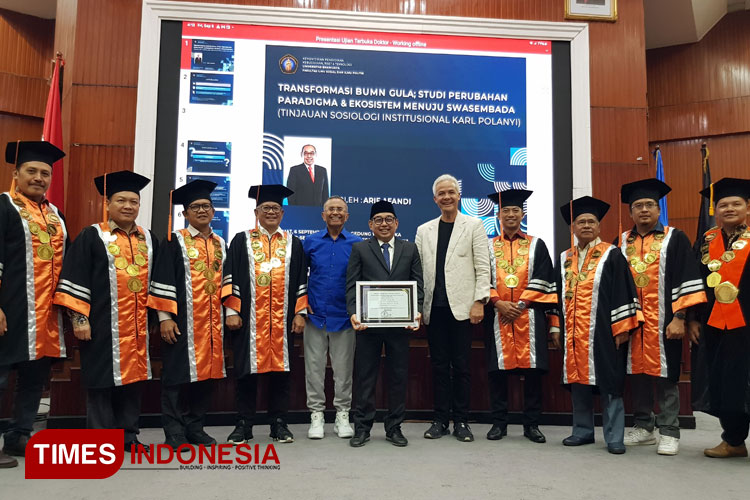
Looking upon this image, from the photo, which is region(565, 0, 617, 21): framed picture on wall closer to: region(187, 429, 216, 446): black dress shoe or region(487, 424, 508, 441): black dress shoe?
region(487, 424, 508, 441): black dress shoe

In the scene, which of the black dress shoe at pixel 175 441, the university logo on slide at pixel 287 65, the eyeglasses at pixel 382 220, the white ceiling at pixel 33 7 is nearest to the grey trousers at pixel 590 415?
the eyeglasses at pixel 382 220

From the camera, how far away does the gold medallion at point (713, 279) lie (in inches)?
137

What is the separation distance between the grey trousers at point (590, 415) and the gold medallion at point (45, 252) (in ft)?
11.3

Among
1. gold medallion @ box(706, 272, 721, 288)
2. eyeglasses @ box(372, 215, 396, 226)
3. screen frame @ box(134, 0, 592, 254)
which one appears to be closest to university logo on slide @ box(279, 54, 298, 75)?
screen frame @ box(134, 0, 592, 254)

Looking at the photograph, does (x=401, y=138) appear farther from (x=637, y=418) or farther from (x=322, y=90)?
(x=637, y=418)

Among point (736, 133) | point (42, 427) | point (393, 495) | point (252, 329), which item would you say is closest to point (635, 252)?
point (393, 495)

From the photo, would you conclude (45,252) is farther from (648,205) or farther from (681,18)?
(681,18)

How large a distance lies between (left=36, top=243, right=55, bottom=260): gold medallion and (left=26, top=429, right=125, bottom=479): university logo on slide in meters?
1.04

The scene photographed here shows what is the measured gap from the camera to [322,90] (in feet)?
17.7

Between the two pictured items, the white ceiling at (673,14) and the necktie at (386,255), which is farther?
the white ceiling at (673,14)

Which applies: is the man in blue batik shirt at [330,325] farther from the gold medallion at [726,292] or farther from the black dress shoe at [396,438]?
the gold medallion at [726,292]

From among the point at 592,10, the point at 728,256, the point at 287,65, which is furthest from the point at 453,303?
the point at 592,10

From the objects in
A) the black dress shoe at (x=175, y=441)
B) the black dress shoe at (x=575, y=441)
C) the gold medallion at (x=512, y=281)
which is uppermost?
the gold medallion at (x=512, y=281)

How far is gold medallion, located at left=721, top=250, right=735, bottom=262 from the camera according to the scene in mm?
3457
